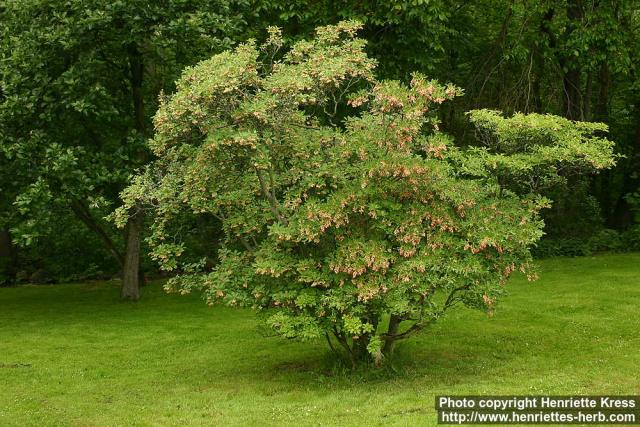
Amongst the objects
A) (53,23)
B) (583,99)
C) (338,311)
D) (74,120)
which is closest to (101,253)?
(74,120)

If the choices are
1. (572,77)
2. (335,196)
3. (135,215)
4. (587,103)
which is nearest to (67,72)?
(135,215)

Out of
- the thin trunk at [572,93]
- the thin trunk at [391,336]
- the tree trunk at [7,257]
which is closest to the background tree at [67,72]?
the thin trunk at [391,336]

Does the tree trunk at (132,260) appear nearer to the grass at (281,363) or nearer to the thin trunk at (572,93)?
the grass at (281,363)

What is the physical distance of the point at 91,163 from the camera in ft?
68.3

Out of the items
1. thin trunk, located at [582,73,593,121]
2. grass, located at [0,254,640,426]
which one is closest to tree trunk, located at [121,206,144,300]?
grass, located at [0,254,640,426]

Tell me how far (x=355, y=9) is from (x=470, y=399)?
13.8m

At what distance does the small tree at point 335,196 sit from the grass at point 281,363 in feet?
3.90

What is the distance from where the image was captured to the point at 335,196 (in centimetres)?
1220

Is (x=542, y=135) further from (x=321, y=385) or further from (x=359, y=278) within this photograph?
(x=321, y=385)

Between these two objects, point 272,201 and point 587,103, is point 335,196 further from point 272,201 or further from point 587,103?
point 587,103

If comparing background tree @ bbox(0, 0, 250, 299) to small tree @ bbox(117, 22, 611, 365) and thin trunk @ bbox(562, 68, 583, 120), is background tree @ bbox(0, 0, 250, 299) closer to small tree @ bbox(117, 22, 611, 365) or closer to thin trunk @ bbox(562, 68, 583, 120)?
small tree @ bbox(117, 22, 611, 365)

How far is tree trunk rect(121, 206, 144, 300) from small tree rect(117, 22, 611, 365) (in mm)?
10698

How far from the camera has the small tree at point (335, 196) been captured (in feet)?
39.6

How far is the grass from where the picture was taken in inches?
480
